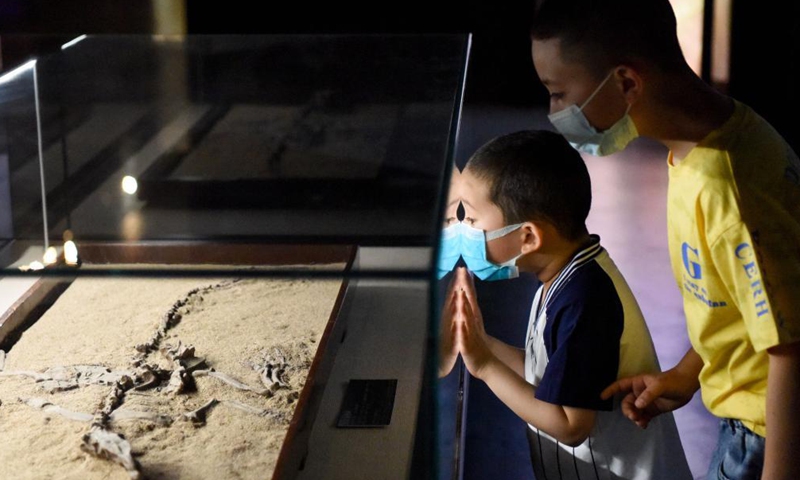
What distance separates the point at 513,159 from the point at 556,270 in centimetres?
18

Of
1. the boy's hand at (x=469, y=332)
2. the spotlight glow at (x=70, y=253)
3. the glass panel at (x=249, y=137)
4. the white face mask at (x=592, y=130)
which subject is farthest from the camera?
the white face mask at (x=592, y=130)

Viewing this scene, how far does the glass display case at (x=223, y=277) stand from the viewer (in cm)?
101

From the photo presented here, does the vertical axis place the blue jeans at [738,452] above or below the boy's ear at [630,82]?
below

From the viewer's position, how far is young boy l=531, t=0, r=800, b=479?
1280 mm

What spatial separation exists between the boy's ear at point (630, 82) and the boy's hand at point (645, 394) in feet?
1.32

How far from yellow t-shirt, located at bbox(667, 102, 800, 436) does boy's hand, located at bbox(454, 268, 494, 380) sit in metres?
0.30

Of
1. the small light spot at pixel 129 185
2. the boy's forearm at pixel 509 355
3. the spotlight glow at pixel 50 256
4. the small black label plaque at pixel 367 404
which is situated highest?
the small light spot at pixel 129 185

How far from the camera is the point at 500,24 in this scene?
20.5ft

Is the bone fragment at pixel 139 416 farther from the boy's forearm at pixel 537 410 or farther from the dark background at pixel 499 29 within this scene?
the dark background at pixel 499 29

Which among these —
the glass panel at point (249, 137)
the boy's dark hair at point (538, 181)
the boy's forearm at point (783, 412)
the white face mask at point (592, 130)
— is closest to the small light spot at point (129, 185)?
the glass panel at point (249, 137)

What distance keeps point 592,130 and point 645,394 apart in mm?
397

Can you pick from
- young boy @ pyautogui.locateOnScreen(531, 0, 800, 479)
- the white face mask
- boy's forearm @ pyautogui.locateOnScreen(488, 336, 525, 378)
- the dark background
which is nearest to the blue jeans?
young boy @ pyautogui.locateOnScreen(531, 0, 800, 479)

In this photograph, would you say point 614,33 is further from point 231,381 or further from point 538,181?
point 231,381

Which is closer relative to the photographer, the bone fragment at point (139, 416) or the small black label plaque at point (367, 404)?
the small black label plaque at point (367, 404)
